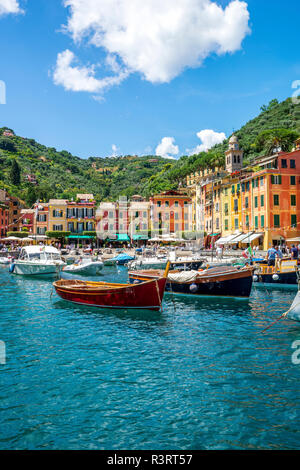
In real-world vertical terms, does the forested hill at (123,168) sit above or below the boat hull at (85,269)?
above

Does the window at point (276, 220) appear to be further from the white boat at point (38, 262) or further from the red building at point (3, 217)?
the red building at point (3, 217)

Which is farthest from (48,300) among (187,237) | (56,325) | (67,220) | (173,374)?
(67,220)

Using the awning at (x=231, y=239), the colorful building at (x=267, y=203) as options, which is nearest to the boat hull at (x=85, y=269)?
the colorful building at (x=267, y=203)

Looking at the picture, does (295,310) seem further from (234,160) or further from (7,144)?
(7,144)

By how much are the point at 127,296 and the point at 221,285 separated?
21.2ft

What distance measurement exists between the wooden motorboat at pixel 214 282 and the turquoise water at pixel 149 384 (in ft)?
14.3

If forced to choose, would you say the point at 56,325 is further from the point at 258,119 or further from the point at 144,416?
the point at 258,119

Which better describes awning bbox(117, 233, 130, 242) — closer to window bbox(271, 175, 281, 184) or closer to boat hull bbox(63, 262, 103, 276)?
window bbox(271, 175, 281, 184)

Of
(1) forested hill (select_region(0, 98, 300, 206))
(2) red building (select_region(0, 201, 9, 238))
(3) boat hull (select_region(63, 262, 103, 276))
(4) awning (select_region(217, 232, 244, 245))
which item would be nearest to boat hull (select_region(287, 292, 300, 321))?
(3) boat hull (select_region(63, 262, 103, 276))

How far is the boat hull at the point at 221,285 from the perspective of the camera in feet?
69.7

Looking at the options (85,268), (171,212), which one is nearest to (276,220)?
(85,268)

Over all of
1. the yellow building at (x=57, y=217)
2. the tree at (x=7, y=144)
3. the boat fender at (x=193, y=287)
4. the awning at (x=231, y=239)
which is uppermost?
the tree at (x=7, y=144)

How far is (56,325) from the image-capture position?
1634cm

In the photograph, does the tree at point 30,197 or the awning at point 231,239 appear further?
the tree at point 30,197
